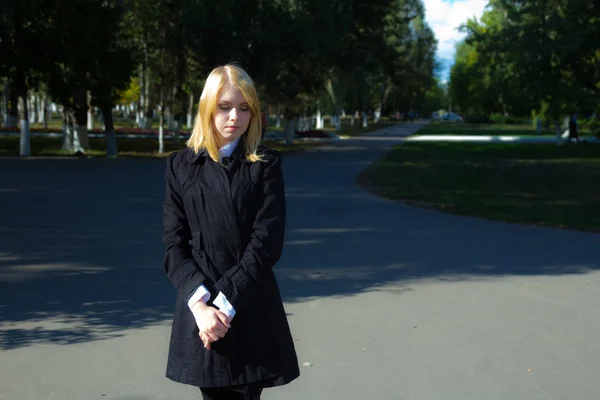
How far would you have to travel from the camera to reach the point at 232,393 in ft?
10.2

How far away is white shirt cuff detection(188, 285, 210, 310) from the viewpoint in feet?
9.41

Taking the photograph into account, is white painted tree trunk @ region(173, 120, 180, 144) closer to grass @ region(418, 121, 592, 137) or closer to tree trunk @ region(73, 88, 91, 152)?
tree trunk @ region(73, 88, 91, 152)

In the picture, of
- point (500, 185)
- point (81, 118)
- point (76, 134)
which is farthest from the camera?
point (76, 134)

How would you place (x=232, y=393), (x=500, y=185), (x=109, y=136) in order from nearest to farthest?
(x=232, y=393) → (x=500, y=185) → (x=109, y=136)

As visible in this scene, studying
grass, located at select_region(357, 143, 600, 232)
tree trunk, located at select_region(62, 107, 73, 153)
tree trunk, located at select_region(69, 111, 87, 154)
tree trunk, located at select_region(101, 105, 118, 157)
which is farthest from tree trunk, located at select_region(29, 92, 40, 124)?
grass, located at select_region(357, 143, 600, 232)

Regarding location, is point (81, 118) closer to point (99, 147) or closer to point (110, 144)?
point (110, 144)

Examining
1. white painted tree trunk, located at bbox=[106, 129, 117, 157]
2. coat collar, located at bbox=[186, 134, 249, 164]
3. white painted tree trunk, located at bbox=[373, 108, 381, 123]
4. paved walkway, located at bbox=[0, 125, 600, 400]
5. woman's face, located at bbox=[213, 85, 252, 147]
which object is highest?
white painted tree trunk, located at bbox=[373, 108, 381, 123]

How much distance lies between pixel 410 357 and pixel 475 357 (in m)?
0.46

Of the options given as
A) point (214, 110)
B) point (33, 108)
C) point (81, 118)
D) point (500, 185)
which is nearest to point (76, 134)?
point (81, 118)

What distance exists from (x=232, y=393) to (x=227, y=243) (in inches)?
23.5

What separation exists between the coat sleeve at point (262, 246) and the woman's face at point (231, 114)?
6.1 inches

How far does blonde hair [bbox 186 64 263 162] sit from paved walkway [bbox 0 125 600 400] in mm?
2372

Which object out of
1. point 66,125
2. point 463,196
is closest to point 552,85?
point 463,196

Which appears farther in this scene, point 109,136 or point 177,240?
point 109,136
